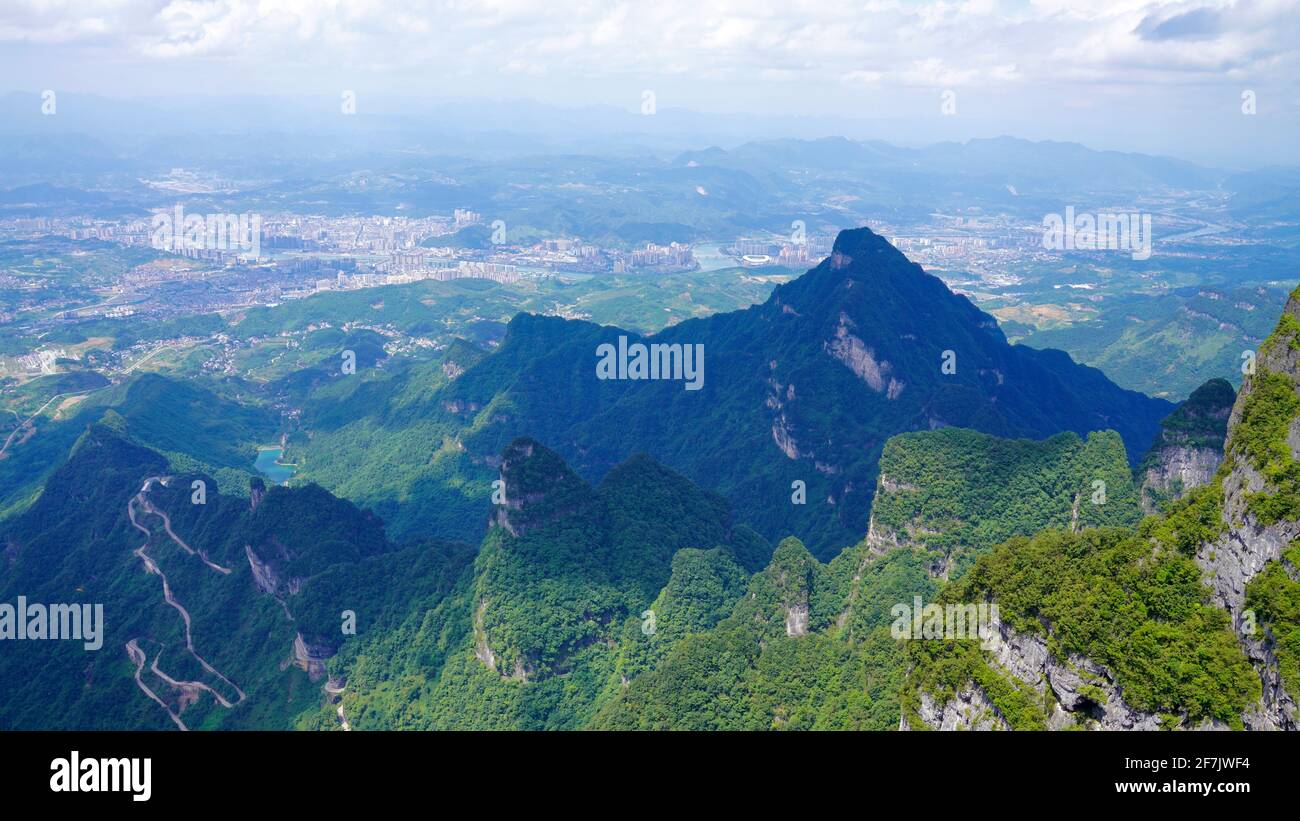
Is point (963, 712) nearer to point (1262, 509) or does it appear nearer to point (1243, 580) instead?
point (1243, 580)

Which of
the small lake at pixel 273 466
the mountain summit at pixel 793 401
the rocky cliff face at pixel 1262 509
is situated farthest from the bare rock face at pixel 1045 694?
the small lake at pixel 273 466

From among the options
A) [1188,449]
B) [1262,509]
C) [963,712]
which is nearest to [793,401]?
[1188,449]

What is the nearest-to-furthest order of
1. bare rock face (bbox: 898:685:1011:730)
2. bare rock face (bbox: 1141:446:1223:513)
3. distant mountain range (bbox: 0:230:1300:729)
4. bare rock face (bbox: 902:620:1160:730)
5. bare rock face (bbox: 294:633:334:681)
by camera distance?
bare rock face (bbox: 902:620:1160:730) < distant mountain range (bbox: 0:230:1300:729) < bare rock face (bbox: 898:685:1011:730) < bare rock face (bbox: 1141:446:1223:513) < bare rock face (bbox: 294:633:334:681)

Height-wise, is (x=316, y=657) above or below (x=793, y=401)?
below

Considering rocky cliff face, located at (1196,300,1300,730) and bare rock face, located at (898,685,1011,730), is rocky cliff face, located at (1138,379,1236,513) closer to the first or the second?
rocky cliff face, located at (1196,300,1300,730)

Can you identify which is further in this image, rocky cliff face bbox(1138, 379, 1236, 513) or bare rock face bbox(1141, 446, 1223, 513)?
rocky cliff face bbox(1138, 379, 1236, 513)

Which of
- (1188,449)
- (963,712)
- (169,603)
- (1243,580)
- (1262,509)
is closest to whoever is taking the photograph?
(1243,580)

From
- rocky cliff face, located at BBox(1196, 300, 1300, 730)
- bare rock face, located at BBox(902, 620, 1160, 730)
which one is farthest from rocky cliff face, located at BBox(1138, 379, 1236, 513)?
bare rock face, located at BBox(902, 620, 1160, 730)
